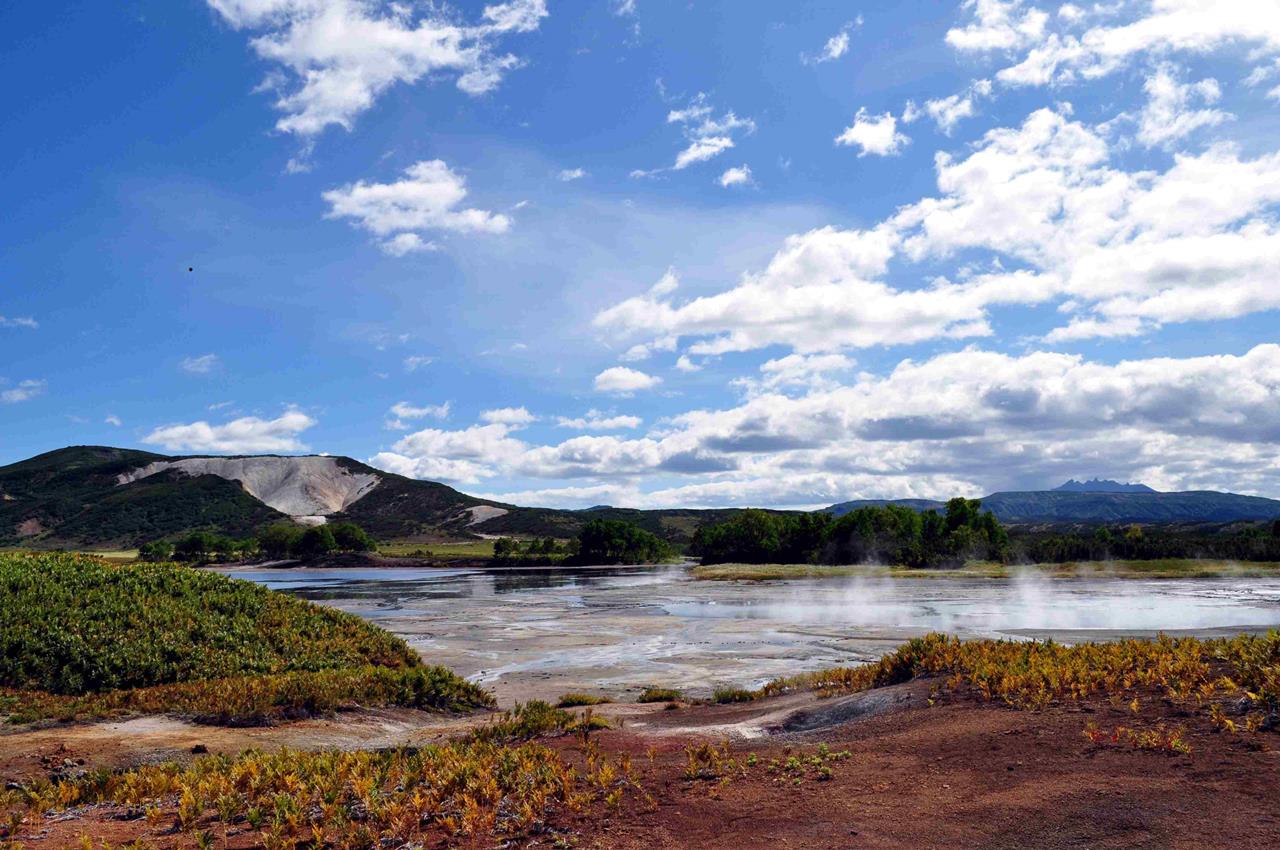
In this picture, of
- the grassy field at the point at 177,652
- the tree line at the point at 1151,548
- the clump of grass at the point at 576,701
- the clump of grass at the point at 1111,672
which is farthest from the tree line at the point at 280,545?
the clump of grass at the point at 1111,672

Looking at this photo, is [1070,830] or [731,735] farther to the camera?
[731,735]

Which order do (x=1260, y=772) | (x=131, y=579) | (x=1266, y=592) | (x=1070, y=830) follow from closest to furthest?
1. (x=1070, y=830)
2. (x=1260, y=772)
3. (x=131, y=579)
4. (x=1266, y=592)

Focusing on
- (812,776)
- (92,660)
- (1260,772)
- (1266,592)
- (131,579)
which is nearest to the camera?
(1260,772)

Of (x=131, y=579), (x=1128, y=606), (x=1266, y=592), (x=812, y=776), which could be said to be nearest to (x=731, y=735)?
(x=812, y=776)

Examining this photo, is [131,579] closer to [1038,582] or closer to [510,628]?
[510,628]

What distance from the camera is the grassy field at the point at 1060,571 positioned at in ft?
288

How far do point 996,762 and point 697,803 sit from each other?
3963 millimetres

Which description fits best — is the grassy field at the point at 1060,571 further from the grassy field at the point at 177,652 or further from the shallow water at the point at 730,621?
the grassy field at the point at 177,652

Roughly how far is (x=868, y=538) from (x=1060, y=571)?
2864 cm

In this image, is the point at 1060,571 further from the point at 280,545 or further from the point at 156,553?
the point at 280,545

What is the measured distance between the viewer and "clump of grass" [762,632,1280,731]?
11.5 metres

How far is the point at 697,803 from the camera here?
1008 centimetres

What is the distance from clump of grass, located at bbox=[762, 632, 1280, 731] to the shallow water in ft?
26.6

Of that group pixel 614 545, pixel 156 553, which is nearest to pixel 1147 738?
pixel 614 545
